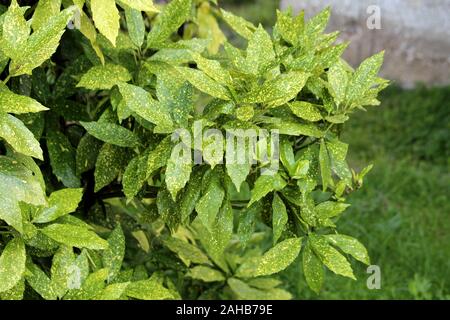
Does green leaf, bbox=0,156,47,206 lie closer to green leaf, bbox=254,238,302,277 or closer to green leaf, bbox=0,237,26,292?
green leaf, bbox=0,237,26,292

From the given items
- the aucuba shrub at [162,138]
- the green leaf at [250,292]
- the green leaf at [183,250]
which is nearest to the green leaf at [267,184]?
the aucuba shrub at [162,138]

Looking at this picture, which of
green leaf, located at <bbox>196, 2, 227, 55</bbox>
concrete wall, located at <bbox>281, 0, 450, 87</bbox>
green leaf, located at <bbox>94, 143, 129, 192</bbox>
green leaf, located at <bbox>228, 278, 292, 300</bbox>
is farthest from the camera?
concrete wall, located at <bbox>281, 0, 450, 87</bbox>

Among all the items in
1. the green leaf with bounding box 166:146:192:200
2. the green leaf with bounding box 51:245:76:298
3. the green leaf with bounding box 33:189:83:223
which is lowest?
the green leaf with bounding box 51:245:76:298

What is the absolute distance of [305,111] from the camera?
1.59 meters

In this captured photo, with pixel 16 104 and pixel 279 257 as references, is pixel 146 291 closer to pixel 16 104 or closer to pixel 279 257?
pixel 279 257

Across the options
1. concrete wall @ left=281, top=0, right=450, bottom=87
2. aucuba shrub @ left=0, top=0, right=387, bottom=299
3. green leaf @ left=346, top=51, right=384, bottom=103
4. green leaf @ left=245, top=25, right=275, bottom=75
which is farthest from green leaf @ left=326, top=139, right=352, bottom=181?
concrete wall @ left=281, top=0, right=450, bottom=87

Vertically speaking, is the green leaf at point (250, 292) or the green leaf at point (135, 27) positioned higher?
the green leaf at point (135, 27)

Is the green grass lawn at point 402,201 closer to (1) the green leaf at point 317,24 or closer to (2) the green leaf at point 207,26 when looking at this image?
(2) the green leaf at point 207,26

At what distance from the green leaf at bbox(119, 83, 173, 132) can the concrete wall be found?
3.98 meters

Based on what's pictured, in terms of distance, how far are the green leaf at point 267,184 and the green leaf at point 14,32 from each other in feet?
1.69

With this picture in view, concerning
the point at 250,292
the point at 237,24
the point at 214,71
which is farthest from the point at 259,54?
the point at 250,292

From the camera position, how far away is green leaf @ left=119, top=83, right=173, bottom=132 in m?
1.52

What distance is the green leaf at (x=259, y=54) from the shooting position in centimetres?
157

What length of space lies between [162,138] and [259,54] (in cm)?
28
